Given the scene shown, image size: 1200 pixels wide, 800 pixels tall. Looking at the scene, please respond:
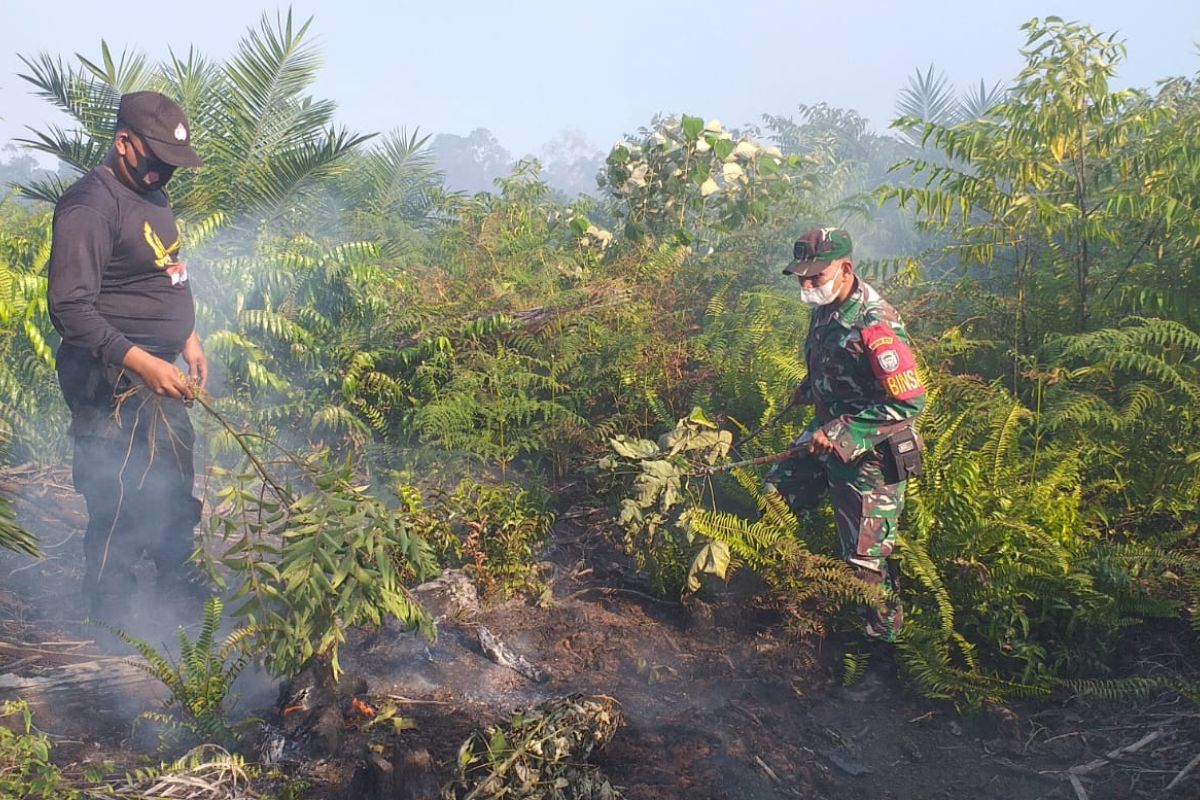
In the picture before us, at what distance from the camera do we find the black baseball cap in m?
3.83

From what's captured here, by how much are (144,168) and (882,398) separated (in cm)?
343

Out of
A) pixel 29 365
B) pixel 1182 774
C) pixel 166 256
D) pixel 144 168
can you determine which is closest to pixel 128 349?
pixel 166 256

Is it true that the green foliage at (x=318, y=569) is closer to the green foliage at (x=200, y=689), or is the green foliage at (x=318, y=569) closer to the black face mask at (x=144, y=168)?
the green foliage at (x=200, y=689)

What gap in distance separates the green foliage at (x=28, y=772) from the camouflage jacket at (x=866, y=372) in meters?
3.23

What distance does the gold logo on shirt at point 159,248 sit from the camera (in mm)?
4023

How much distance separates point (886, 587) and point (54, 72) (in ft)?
22.4

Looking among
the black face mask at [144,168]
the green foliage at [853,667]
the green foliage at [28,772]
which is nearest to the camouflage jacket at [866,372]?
the green foliage at [853,667]

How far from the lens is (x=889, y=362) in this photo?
159 inches

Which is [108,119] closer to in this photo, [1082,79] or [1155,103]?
[1082,79]

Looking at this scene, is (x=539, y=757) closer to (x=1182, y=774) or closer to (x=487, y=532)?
(x=487, y=532)

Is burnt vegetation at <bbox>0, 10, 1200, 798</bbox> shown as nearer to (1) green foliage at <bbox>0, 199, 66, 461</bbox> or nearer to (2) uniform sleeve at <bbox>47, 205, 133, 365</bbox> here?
(1) green foliage at <bbox>0, 199, 66, 461</bbox>

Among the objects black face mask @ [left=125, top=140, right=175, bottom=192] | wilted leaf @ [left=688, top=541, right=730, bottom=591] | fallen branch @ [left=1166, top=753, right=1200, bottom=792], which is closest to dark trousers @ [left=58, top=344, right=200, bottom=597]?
black face mask @ [left=125, top=140, right=175, bottom=192]

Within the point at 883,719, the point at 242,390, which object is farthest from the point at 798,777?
the point at 242,390

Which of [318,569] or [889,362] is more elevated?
[889,362]
